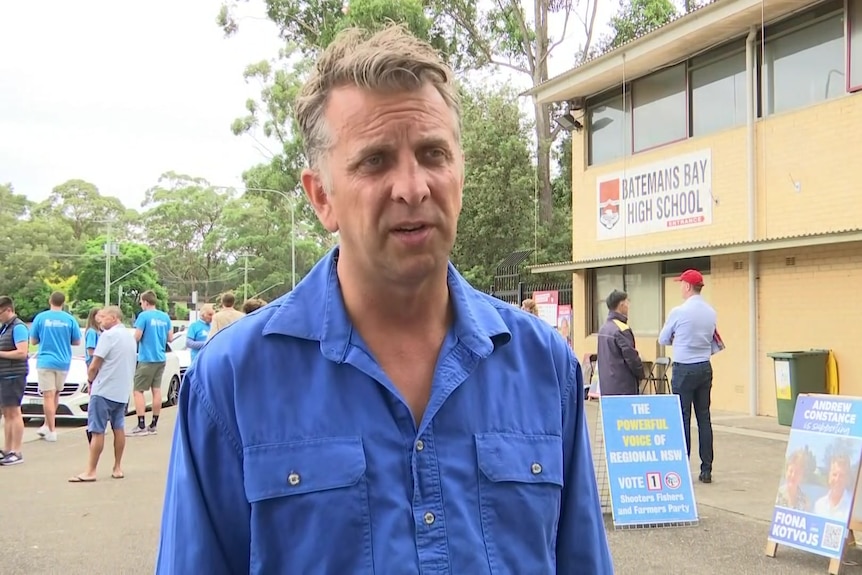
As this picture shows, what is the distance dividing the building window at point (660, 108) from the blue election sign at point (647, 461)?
9532 millimetres

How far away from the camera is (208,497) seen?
1634mm

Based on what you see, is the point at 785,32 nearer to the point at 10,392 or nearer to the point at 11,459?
the point at 10,392

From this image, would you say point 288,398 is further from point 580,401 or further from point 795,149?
point 795,149

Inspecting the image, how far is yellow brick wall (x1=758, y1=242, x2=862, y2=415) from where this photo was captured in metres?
11.4

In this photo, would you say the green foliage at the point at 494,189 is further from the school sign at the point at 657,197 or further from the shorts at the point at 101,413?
the shorts at the point at 101,413

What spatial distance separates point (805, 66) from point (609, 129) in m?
4.91

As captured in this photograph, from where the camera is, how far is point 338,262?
1.92 m

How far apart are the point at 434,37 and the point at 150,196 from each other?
60.7 m

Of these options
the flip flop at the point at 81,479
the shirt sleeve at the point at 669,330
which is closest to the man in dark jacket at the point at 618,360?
the shirt sleeve at the point at 669,330

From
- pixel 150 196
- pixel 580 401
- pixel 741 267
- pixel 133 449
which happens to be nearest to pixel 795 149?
pixel 741 267

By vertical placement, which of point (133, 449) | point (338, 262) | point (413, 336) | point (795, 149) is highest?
point (795, 149)

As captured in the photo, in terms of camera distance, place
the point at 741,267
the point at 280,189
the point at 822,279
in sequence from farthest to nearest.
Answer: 1. the point at 280,189
2. the point at 741,267
3. the point at 822,279

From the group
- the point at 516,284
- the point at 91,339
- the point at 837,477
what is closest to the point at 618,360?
the point at 837,477

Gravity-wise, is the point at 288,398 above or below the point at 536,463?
above
